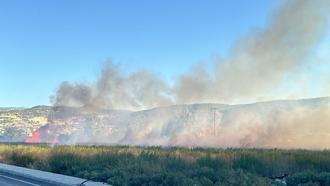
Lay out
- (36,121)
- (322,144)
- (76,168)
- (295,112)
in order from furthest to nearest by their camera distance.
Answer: (36,121) → (295,112) → (322,144) → (76,168)

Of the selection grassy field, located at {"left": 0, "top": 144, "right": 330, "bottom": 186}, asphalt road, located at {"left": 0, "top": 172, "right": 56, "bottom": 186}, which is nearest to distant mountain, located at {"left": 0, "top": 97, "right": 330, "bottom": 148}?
grassy field, located at {"left": 0, "top": 144, "right": 330, "bottom": 186}

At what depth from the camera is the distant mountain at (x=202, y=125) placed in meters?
77.5

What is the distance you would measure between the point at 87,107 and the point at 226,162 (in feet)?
235

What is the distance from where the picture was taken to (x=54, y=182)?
53.6ft

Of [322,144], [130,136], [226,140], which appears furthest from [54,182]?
[130,136]

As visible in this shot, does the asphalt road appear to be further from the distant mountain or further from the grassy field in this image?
the distant mountain

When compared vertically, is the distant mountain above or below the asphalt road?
above

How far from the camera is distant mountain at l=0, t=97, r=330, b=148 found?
254 ft

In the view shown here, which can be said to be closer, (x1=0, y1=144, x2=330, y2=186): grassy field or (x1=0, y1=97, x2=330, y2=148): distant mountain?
(x1=0, y1=144, x2=330, y2=186): grassy field

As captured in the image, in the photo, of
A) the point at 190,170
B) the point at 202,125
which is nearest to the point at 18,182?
the point at 190,170

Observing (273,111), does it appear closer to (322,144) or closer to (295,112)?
(295,112)

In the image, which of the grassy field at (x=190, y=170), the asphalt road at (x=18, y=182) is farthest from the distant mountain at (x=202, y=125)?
the asphalt road at (x=18, y=182)

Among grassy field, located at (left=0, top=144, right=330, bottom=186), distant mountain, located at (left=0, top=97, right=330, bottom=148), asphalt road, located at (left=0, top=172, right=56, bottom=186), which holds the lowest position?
asphalt road, located at (left=0, top=172, right=56, bottom=186)

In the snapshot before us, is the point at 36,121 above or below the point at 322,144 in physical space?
above
